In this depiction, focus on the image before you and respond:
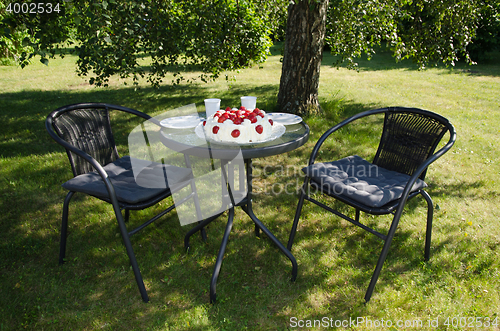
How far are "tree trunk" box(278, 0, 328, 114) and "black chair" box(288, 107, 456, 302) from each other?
2583 mm

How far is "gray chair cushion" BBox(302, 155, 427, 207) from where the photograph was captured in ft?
6.59

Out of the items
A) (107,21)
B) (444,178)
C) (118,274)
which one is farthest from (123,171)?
(444,178)

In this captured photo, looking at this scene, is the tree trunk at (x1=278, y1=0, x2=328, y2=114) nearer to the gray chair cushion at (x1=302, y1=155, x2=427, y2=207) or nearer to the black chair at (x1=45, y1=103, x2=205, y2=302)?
the gray chair cushion at (x1=302, y1=155, x2=427, y2=207)

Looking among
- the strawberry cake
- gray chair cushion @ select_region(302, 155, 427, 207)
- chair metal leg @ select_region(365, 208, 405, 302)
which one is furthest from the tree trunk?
chair metal leg @ select_region(365, 208, 405, 302)

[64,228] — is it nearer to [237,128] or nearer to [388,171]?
[237,128]

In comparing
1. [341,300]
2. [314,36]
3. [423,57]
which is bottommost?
[341,300]

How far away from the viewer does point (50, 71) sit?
36.0 ft

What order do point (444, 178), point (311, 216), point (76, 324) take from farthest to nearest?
point (444, 178) → point (311, 216) → point (76, 324)

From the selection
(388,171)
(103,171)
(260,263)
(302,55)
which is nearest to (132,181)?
(103,171)

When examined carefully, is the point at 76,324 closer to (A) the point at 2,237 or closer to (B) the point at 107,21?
(A) the point at 2,237

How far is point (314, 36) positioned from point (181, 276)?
389 cm

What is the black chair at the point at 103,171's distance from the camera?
1968 mm

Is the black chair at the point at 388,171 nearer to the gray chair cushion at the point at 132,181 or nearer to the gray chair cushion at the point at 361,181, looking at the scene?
the gray chair cushion at the point at 361,181

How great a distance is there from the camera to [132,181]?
2.27 meters
